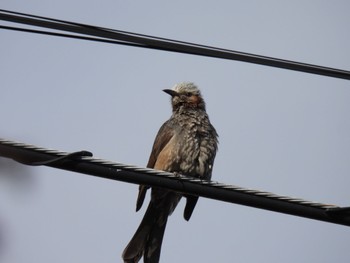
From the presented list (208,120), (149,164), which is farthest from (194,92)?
(149,164)

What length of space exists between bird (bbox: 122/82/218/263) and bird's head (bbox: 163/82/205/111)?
28 centimetres

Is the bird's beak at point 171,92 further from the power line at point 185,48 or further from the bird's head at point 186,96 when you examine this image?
the power line at point 185,48

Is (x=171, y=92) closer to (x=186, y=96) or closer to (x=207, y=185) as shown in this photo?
(x=186, y=96)

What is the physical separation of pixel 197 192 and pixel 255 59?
3.77 feet

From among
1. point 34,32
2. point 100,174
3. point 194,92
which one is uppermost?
point 194,92

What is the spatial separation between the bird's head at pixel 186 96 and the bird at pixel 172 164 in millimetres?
280

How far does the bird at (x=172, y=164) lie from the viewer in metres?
7.02

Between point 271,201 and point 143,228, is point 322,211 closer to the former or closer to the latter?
point 271,201

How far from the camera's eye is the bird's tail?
6773 mm

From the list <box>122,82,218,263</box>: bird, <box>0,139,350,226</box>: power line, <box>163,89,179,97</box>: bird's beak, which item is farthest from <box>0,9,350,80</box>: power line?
<box>163,89,179,97</box>: bird's beak

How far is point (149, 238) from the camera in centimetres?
716

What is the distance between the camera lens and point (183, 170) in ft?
23.7

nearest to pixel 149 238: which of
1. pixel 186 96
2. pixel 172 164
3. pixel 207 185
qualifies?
pixel 172 164

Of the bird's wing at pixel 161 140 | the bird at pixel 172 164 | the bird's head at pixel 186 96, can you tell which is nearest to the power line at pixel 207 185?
the bird at pixel 172 164
